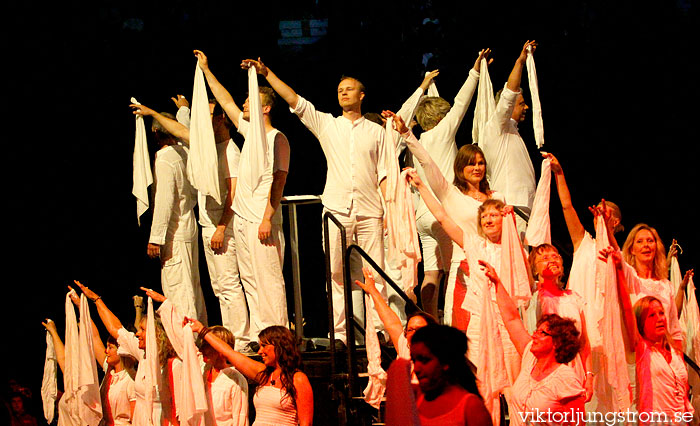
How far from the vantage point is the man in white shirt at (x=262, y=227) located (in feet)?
24.0

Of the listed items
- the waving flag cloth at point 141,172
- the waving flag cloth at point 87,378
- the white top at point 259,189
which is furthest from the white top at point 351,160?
the waving flag cloth at point 87,378

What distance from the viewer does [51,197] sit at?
1057cm

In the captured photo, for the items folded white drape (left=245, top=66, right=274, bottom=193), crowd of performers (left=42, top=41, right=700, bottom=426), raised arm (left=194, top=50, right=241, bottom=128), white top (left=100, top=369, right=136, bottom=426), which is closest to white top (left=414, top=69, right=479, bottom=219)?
crowd of performers (left=42, top=41, right=700, bottom=426)

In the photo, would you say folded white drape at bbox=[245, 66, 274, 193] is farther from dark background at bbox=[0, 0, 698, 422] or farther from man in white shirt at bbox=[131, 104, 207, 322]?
dark background at bbox=[0, 0, 698, 422]

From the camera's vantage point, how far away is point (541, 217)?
6422 millimetres

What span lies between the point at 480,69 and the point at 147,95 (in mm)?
4434

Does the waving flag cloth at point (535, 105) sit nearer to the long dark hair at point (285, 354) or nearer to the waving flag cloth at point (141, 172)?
the long dark hair at point (285, 354)

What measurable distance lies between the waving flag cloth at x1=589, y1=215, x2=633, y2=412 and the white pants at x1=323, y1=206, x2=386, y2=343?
70.3 inches

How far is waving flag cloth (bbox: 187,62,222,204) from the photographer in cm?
755

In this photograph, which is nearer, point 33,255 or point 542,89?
point 33,255

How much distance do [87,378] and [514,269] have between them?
3.32 m

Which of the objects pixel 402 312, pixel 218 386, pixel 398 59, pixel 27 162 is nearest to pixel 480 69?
pixel 402 312

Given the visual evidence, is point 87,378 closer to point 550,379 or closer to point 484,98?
point 484,98

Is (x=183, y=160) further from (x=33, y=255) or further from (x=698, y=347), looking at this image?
(x=698, y=347)
